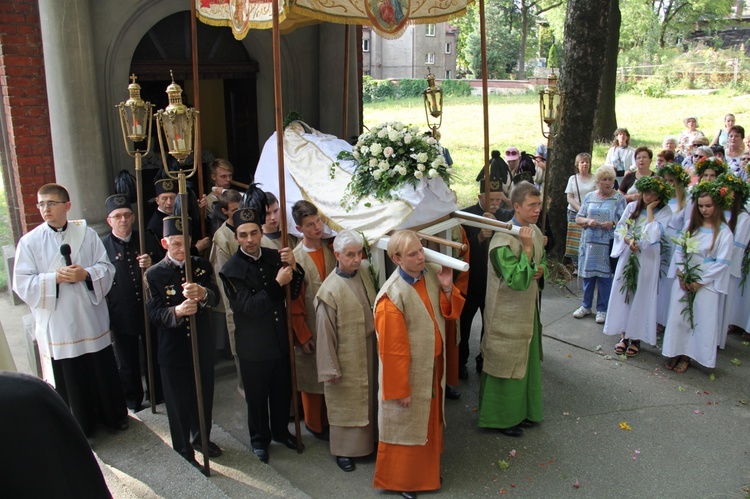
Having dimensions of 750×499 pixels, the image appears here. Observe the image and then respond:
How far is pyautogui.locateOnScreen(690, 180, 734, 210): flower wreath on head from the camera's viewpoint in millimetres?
6324

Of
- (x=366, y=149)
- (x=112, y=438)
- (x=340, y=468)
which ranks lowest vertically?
(x=340, y=468)

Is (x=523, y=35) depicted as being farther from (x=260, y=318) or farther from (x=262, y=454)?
(x=262, y=454)

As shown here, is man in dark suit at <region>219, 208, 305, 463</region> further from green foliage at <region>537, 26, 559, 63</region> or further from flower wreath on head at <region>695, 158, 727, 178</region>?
green foliage at <region>537, 26, 559, 63</region>

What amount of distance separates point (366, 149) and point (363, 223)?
0.68 m

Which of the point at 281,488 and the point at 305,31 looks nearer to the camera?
the point at 281,488

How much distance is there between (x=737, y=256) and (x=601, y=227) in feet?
4.68

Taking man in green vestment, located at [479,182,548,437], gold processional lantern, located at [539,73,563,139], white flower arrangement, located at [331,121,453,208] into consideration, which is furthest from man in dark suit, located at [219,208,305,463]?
gold processional lantern, located at [539,73,563,139]

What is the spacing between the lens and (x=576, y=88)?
9.83 meters

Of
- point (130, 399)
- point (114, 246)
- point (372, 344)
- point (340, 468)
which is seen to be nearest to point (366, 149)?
point (372, 344)

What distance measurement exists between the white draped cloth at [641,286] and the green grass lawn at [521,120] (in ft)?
23.7

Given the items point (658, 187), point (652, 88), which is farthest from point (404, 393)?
point (652, 88)

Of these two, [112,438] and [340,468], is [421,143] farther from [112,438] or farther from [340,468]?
[112,438]

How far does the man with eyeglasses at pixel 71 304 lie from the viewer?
4750 millimetres

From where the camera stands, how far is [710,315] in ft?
21.1
